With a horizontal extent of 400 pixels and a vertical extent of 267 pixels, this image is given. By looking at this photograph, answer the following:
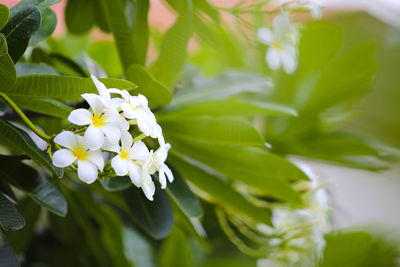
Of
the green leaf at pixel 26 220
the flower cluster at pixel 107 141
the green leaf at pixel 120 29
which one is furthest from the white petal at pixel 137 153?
the green leaf at pixel 26 220

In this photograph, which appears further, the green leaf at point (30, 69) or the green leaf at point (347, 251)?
the green leaf at point (347, 251)

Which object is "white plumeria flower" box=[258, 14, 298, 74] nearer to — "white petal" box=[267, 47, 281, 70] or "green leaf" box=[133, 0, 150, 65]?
"white petal" box=[267, 47, 281, 70]

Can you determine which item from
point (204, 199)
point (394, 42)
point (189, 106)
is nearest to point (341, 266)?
point (204, 199)

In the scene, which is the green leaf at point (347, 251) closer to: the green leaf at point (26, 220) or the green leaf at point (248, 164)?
the green leaf at point (248, 164)

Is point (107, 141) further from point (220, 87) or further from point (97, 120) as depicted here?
point (220, 87)

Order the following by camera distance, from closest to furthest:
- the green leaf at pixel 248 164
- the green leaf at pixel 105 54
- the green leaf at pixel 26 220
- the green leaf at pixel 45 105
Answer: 1. the green leaf at pixel 45 105
2. the green leaf at pixel 248 164
3. the green leaf at pixel 26 220
4. the green leaf at pixel 105 54

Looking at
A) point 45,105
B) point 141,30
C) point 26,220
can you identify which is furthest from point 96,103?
point 26,220

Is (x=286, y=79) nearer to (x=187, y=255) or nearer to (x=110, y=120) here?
(x=187, y=255)
